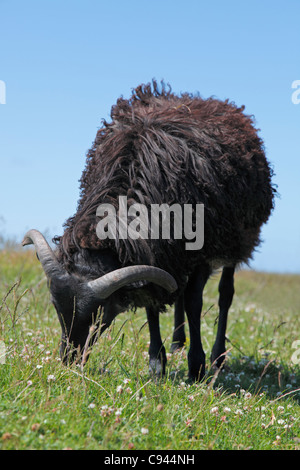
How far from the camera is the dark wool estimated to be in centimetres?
452

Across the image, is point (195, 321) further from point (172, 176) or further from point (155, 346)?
point (172, 176)

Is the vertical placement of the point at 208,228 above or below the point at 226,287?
above

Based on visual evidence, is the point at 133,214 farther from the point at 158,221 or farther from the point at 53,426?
the point at 53,426

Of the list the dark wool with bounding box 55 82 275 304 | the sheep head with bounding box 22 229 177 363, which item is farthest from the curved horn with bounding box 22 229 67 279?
the dark wool with bounding box 55 82 275 304

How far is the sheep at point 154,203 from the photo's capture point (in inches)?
168

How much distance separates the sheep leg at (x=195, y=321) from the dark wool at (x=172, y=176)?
197 millimetres

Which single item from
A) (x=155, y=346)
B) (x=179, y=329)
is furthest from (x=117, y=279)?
(x=179, y=329)

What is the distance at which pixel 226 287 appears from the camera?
6641 mm

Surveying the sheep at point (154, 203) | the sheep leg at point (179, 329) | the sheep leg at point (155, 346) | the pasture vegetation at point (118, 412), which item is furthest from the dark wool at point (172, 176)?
the sheep leg at point (179, 329)

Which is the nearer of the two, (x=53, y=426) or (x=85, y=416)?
(x=53, y=426)

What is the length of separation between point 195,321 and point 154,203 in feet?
4.41

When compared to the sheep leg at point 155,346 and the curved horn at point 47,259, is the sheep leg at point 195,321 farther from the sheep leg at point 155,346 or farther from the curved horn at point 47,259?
the curved horn at point 47,259
